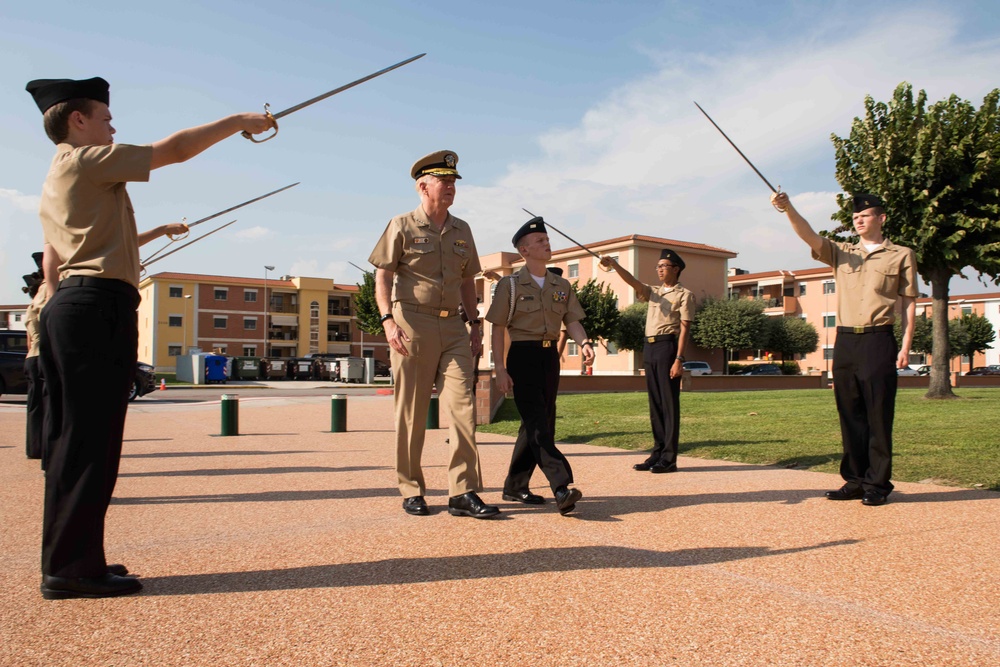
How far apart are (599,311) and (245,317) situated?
4227 centimetres

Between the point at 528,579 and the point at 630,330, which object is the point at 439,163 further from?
the point at 630,330

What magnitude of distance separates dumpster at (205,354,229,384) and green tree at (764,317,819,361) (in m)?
39.8

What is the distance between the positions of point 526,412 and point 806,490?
220 centimetres

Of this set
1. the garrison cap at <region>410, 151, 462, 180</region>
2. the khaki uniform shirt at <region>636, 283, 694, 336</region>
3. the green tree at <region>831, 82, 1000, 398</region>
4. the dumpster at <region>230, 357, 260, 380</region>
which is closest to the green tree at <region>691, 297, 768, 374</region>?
the dumpster at <region>230, 357, 260, 380</region>

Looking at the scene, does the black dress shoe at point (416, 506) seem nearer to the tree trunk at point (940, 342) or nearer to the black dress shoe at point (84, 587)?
the black dress shoe at point (84, 587)

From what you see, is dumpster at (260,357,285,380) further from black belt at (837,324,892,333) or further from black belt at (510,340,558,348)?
black belt at (837,324,892,333)

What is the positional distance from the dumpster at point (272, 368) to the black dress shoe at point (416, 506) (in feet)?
184

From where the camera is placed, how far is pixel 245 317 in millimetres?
79188

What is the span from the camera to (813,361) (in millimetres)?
71812

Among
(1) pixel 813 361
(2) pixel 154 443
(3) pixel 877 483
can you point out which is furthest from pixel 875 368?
(1) pixel 813 361

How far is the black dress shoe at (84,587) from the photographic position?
3025 millimetres

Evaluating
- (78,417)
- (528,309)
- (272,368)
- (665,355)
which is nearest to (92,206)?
(78,417)

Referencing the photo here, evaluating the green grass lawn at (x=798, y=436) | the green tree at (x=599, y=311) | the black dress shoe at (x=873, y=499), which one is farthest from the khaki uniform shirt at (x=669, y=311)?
the green tree at (x=599, y=311)

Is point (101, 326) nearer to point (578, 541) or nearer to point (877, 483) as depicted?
point (578, 541)
